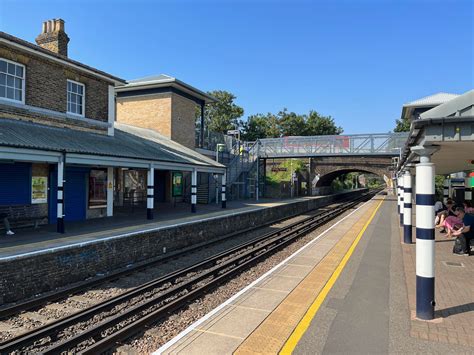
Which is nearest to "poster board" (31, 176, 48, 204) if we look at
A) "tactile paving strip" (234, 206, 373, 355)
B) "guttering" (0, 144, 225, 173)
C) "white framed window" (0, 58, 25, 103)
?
"guttering" (0, 144, 225, 173)

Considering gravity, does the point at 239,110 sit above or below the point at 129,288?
above

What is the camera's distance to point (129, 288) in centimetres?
798

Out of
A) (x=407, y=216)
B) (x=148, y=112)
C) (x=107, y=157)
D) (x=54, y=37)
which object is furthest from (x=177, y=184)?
(x=407, y=216)

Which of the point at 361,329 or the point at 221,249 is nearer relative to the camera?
the point at 361,329

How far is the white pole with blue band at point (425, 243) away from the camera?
16.6ft

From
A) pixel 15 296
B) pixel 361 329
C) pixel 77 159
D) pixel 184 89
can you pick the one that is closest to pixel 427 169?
pixel 361 329

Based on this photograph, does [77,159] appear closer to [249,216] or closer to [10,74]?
[10,74]

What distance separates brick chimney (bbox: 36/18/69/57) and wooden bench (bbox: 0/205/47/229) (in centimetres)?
735

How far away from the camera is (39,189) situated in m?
12.8

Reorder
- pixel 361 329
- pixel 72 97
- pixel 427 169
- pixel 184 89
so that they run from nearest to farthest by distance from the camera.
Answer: pixel 361 329 < pixel 427 169 < pixel 72 97 < pixel 184 89

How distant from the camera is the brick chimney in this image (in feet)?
51.4

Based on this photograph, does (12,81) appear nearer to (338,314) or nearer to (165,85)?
(165,85)

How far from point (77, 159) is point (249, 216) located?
9.37 m

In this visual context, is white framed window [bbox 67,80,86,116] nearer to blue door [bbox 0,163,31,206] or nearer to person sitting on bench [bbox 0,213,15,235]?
blue door [bbox 0,163,31,206]
